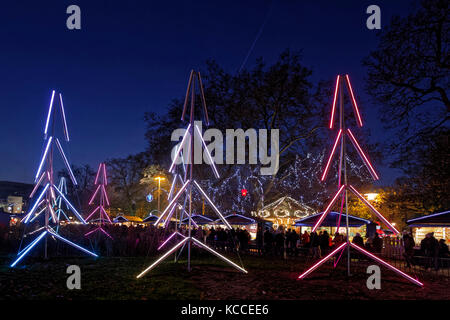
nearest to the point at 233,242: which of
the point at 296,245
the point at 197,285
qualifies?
the point at 296,245

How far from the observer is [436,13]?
52.6 ft

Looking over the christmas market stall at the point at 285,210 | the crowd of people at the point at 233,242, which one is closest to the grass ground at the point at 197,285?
the crowd of people at the point at 233,242

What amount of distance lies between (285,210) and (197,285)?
19291mm

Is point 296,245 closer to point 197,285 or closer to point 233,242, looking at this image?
point 233,242

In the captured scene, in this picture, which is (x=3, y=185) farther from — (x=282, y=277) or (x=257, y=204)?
(x=282, y=277)

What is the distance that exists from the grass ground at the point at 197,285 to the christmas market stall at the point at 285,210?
14991 mm

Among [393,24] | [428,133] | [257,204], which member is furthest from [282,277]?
[257,204]

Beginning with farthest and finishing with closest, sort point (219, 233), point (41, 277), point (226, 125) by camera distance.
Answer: point (226, 125), point (219, 233), point (41, 277)

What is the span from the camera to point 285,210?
27.7 meters

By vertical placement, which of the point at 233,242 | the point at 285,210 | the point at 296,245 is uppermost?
the point at 285,210

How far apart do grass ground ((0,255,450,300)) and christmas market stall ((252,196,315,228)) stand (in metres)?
15.0

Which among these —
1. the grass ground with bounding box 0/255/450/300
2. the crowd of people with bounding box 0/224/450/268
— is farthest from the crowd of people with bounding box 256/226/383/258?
the grass ground with bounding box 0/255/450/300

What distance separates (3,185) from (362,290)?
13732 cm

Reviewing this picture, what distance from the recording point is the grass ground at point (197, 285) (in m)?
7.96
